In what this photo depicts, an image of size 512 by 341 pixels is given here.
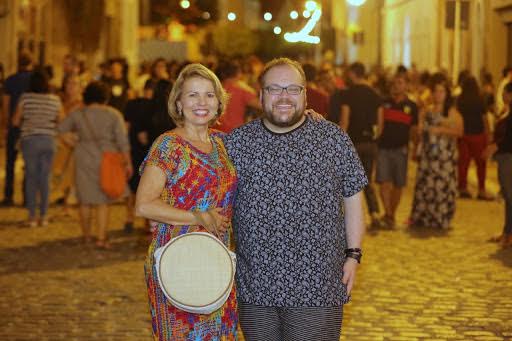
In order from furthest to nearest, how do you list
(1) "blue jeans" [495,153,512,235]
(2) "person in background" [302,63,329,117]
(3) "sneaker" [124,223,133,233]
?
(2) "person in background" [302,63,329,117]
(3) "sneaker" [124,223,133,233]
(1) "blue jeans" [495,153,512,235]

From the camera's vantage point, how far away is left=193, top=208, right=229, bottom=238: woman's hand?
5.37m

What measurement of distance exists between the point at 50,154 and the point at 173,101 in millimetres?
9296

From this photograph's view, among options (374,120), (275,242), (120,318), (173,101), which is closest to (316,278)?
(275,242)

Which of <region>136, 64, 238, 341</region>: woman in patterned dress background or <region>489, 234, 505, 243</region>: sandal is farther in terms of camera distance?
<region>489, 234, 505, 243</region>: sandal

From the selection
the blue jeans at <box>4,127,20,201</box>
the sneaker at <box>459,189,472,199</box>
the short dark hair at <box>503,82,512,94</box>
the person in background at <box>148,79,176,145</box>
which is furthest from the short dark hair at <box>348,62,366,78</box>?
the blue jeans at <box>4,127,20,201</box>

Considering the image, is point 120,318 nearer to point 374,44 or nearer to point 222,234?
point 222,234

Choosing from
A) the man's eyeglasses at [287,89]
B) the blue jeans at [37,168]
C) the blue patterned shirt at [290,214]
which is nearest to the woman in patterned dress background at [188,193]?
the blue patterned shirt at [290,214]

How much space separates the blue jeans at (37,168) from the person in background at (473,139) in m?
6.14

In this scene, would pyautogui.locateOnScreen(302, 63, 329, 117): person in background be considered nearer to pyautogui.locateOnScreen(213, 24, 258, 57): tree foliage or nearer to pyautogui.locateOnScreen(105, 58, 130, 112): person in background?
pyautogui.locateOnScreen(105, 58, 130, 112): person in background

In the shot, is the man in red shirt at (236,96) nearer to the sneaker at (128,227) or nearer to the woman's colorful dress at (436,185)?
the sneaker at (128,227)

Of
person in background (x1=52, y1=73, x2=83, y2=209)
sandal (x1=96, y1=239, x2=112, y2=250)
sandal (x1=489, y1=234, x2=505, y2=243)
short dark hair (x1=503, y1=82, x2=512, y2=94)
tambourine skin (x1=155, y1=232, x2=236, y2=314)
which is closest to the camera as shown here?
tambourine skin (x1=155, y1=232, x2=236, y2=314)

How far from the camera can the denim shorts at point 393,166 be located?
586 inches

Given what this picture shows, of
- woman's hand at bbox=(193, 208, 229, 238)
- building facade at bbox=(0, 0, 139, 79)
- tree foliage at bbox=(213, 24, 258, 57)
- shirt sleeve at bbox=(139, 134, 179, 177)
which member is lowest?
woman's hand at bbox=(193, 208, 229, 238)

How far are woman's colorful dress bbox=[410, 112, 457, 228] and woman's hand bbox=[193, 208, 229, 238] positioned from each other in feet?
30.9
